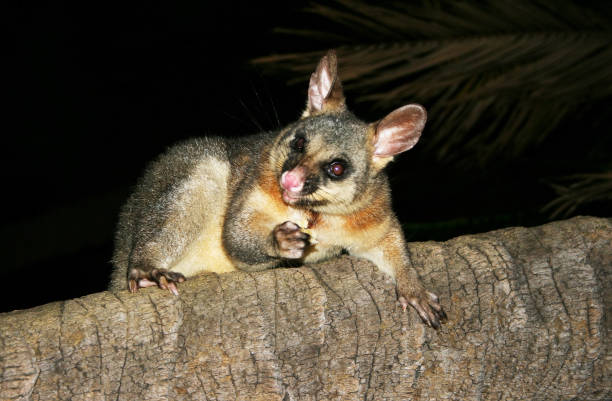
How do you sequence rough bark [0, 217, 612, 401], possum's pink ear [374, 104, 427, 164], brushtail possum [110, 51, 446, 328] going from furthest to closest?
brushtail possum [110, 51, 446, 328]
possum's pink ear [374, 104, 427, 164]
rough bark [0, 217, 612, 401]

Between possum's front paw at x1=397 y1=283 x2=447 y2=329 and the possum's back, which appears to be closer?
possum's front paw at x1=397 y1=283 x2=447 y2=329

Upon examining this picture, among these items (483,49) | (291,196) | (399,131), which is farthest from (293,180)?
(483,49)

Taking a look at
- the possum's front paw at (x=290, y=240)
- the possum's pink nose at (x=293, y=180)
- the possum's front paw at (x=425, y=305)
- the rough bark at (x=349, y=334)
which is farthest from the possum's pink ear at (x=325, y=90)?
the possum's front paw at (x=425, y=305)

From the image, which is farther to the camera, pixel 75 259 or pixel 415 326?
pixel 75 259

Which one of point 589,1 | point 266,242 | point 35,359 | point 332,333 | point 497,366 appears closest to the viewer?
point 35,359

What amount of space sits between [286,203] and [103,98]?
4467 millimetres

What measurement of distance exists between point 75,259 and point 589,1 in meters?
4.94

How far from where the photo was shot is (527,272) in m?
2.44

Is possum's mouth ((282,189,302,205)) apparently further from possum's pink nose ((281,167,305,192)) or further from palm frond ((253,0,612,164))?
palm frond ((253,0,612,164))

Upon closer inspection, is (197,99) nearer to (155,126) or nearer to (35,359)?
(155,126)

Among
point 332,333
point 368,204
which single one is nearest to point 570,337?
point 332,333

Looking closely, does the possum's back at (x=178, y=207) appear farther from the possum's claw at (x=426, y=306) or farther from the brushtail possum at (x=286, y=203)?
the possum's claw at (x=426, y=306)

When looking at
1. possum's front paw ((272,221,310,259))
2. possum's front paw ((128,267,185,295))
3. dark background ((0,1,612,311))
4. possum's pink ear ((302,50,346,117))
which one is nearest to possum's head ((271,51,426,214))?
possum's pink ear ((302,50,346,117))

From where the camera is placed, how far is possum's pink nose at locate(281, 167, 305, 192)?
9.32 ft
